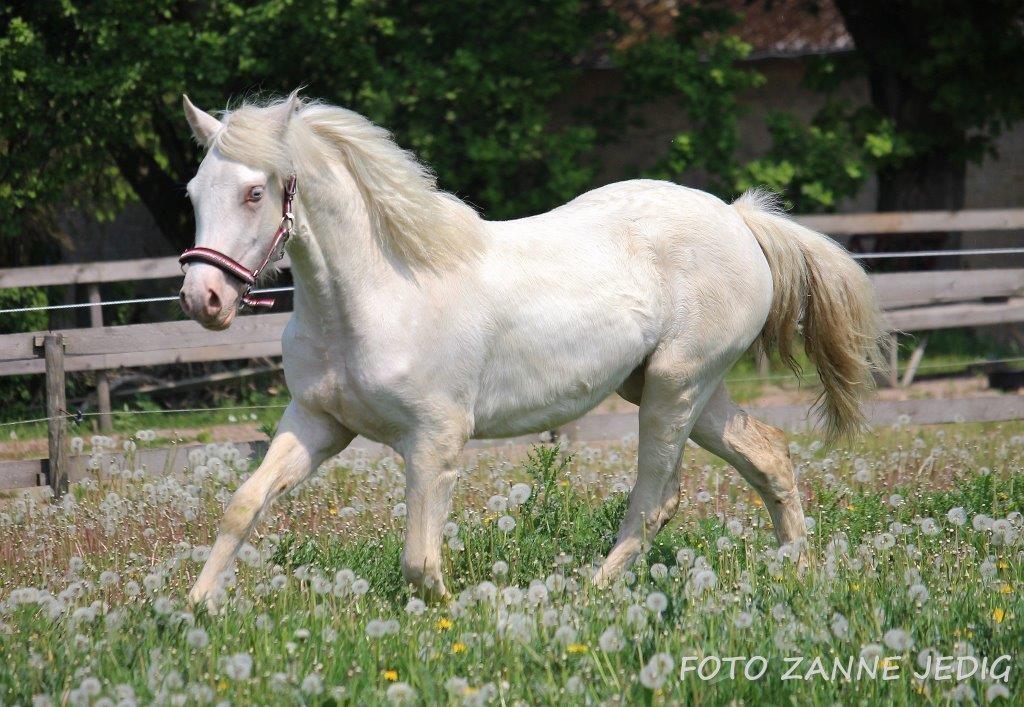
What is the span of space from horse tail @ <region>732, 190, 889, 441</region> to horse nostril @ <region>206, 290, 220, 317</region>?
279cm

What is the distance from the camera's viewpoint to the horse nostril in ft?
12.9

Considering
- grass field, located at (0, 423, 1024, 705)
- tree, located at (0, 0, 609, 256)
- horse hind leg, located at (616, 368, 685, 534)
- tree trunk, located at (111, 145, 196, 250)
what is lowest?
grass field, located at (0, 423, 1024, 705)

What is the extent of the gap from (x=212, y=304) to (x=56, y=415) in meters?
3.73

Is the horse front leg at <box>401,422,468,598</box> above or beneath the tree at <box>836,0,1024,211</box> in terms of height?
beneath

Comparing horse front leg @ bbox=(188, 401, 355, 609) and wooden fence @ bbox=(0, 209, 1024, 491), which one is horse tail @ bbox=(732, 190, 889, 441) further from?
horse front leg @ bbox=(188, 401, 355, 609)

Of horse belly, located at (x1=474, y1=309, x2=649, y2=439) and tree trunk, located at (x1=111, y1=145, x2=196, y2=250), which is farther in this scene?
tree trunk, located at (x1=111, y1=145, x2=196, y2=250)

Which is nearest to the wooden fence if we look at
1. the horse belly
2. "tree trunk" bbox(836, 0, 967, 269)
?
"tree trunk" bbox(836, 0, 967, 269)

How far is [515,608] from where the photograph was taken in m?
4.10

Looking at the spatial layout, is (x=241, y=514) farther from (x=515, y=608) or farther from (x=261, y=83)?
(x=261, y=83)

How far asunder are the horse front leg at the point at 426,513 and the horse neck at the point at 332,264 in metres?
0.52

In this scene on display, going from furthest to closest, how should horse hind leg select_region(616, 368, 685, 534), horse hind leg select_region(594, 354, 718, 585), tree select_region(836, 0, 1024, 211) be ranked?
tree select_region(836, 0, 1024, 211), horse hind leg select_region(616, 368, 685, 534), horse hind leg select_region(594, 354, 718, 585)

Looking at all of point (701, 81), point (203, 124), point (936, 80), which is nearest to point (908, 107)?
point (936, 80)

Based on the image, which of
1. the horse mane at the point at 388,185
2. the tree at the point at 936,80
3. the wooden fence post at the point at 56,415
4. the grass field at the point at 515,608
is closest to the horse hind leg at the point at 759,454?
the grass field at the point at 515,608

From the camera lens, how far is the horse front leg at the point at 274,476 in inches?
172
